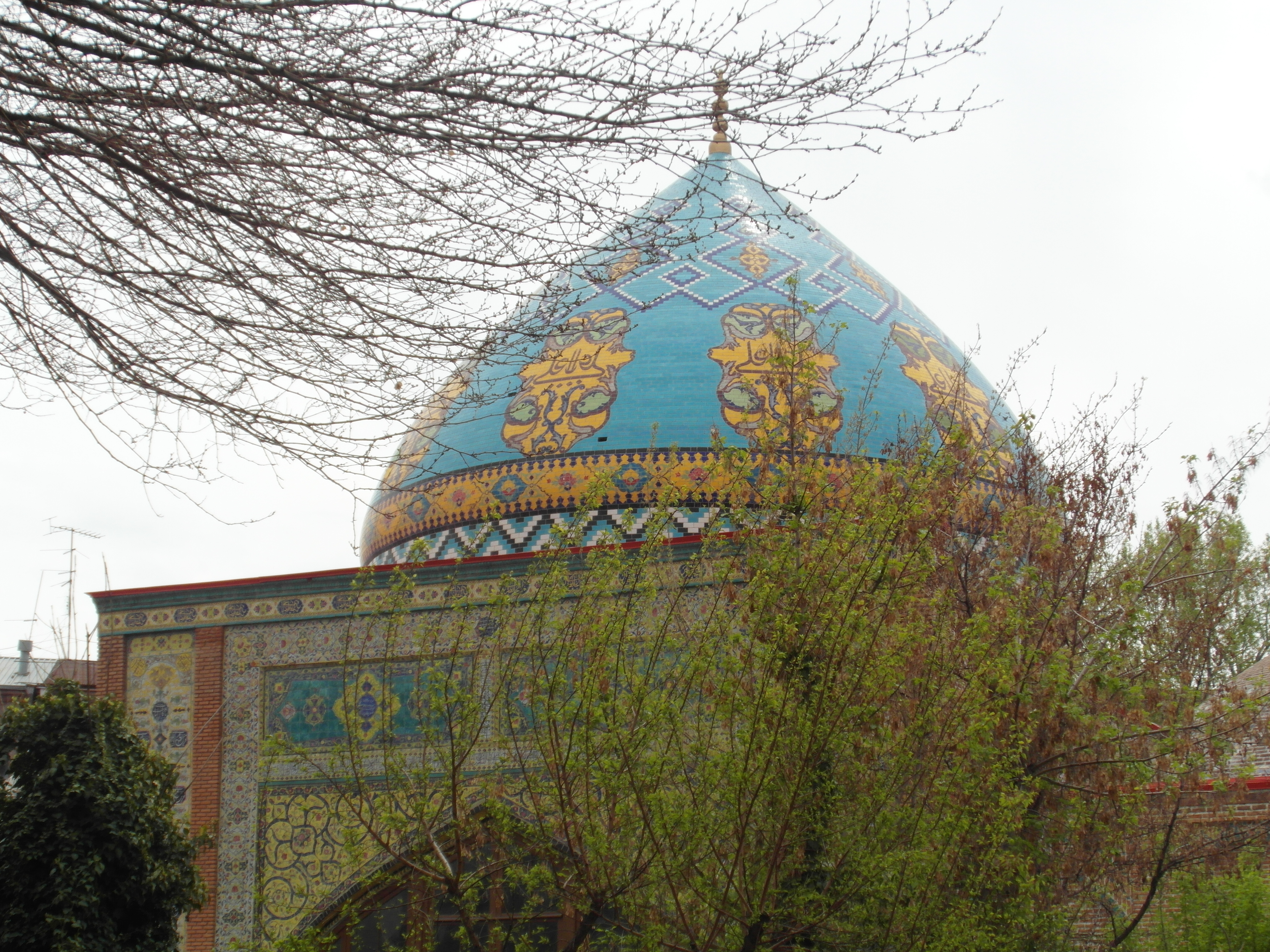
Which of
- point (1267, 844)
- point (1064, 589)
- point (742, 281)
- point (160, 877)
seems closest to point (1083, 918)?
point (1267, 844)

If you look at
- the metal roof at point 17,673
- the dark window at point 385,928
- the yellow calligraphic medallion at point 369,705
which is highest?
the metal roof at point 17,673

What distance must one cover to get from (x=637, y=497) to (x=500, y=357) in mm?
1515

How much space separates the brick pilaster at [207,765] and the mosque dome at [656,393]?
1.38 metres

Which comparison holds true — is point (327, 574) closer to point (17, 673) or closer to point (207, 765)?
point (207, 765)

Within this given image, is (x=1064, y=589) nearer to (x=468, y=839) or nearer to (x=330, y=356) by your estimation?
(x=468, y=839)

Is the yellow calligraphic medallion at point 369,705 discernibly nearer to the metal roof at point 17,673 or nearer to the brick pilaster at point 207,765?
the brick pilaster at point 207,765

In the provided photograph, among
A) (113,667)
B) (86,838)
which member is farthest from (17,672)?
(86,838)

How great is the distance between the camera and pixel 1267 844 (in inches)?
238

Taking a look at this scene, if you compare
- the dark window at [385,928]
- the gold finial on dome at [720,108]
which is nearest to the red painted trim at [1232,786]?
the gold finial on dome at [720,108]

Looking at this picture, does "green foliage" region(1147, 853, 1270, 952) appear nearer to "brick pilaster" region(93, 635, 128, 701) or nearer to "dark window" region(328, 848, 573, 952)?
"dark window" region(328, 848, 573, 952)

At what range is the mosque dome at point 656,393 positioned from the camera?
7941 millimetres

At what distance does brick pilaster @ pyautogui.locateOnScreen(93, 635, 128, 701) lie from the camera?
728cm

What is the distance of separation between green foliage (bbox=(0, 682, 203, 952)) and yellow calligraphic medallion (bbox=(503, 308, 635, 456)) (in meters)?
3.25

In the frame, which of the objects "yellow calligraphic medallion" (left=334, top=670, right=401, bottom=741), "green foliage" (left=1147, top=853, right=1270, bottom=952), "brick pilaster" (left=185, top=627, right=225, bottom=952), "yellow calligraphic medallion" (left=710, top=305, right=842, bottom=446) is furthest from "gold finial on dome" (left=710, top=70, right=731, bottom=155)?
"brick pilaster" (left=185, top=627, right=225, bottom=952)
